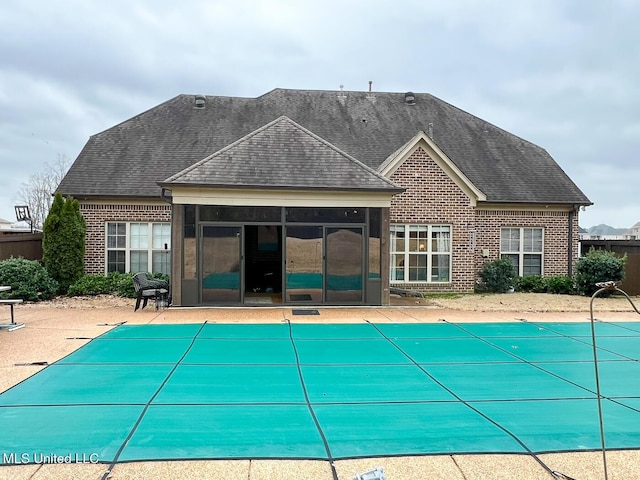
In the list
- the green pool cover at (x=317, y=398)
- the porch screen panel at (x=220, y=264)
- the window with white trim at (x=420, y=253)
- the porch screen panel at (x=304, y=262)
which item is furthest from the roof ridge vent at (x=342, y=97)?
the green pool cover at (x=317, y=398)

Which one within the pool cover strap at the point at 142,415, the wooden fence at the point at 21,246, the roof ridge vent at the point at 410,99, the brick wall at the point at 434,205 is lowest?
the pool cover strap at the point at 142,415

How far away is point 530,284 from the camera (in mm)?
17594

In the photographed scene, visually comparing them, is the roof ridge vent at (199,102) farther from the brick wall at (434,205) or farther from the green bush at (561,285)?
the green bush at (561,285)

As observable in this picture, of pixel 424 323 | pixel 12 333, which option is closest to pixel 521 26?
pixel 424 323

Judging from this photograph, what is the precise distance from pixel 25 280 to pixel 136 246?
368cm

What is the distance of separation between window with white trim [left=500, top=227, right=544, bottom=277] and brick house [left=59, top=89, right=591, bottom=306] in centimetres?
5

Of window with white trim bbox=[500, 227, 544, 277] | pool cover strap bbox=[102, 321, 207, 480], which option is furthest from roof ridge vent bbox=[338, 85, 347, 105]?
pool cover strap bbox=[102, 321, 207, 480]

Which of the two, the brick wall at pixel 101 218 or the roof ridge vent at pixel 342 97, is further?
the roof ridge vent at pixel 342 97

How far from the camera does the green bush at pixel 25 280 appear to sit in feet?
46.2

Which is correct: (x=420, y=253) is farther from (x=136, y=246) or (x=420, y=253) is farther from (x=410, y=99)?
(x=136, y=246)

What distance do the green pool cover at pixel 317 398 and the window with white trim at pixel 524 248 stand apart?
27.9 ft

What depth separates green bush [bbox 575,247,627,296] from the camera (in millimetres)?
15898

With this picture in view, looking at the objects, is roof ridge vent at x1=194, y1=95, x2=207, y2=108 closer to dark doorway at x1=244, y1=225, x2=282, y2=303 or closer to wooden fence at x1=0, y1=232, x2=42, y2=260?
dark doorway at x1=244, y1=225, x2=282, y2=303

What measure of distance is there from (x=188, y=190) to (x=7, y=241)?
7.26 meters
